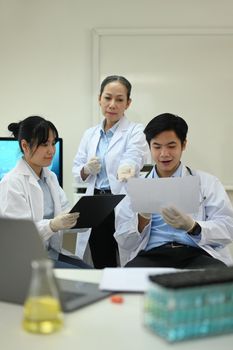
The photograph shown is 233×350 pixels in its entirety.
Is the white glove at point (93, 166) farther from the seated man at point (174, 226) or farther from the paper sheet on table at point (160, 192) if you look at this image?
the paper sheet on table at point (160, 192)

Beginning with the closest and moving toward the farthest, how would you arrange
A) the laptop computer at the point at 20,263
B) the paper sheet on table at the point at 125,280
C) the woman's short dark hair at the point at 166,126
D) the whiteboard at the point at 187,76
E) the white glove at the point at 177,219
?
the laptop computer at the point at 20,263, the paper sheet on table at the point at 125,280, the white glove at the point at 177,219, the woman's short dark hair at the point at 166,126, the whiteboard at the point at 187,76

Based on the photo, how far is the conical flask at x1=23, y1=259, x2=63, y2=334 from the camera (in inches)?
27.9

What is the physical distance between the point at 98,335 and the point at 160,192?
90 cm

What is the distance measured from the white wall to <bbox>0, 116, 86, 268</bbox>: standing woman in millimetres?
1266

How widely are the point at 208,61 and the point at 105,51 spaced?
769 mm

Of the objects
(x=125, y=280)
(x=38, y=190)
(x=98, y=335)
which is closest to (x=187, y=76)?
(x=38, y=190)

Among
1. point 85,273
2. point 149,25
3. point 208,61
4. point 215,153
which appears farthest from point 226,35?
point 85,273

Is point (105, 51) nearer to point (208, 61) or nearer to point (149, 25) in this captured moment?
point (149, 25)

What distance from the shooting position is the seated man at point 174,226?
64.5 inches

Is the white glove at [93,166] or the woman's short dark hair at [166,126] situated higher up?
the woman's short dark hair at [166,126]

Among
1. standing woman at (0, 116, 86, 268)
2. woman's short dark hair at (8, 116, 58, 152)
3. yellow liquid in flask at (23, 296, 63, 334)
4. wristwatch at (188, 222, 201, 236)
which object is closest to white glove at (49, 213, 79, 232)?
standing woman at (0, 116, 86, 268)

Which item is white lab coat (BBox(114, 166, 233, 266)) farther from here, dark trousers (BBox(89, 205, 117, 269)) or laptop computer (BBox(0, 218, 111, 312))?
laptop computer (BBox(0, 218, 111, 312))

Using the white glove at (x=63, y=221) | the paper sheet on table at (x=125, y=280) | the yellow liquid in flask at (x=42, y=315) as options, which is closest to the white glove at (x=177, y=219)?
the white glove at (x=63, y=221)

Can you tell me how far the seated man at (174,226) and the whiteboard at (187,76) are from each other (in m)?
1.34
